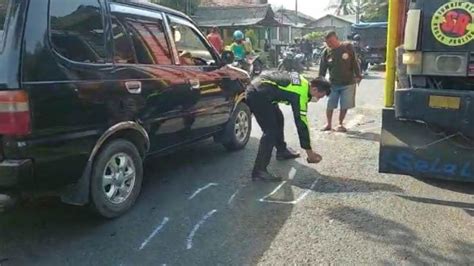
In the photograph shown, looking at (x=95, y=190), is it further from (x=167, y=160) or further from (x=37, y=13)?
(x=167, y=160)

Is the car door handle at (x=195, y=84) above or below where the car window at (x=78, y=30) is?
below

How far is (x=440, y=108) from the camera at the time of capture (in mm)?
4121

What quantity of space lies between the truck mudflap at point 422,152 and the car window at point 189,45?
2.16m

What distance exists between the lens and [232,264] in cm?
338

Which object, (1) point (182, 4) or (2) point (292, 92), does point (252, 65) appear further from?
(2) point (292, 92)

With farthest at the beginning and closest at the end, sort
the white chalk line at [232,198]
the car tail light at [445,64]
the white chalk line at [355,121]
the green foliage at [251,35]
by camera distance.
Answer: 1. the green foliage at [251,35]
2. the white chalk line at [355,121]
3. the white chalk line at [232,198]
4. the car tail light at [445,64]

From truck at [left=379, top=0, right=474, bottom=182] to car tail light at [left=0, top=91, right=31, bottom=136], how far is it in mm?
2984

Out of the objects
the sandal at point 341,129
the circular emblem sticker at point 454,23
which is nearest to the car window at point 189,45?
the circular emblem sticker at point 454,23

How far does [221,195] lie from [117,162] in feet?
3.64

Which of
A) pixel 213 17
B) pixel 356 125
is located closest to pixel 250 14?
pixel 213 17

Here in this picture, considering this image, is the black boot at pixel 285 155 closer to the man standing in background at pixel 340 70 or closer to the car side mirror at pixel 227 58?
the car side mirror at pixel 227 58

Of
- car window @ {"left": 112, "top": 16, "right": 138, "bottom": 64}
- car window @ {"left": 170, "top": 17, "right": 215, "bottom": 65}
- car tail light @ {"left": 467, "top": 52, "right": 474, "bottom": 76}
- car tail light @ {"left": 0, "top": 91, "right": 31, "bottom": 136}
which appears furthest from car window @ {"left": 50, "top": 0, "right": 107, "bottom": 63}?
car tail light @ {"left": 467, "top": 52, "right": 474, "bottom": 76}

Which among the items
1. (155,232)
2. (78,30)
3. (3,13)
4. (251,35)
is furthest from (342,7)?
(3,13)

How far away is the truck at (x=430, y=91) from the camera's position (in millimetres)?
4000
